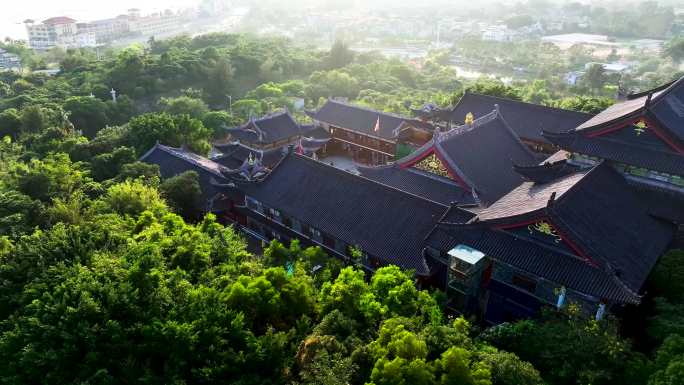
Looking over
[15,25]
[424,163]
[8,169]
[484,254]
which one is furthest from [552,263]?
[15,25]

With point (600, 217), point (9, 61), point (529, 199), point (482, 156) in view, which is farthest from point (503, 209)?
point (9, 61)

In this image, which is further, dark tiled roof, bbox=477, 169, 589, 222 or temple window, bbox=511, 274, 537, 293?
dark tiled roof, bbox=477, 169, 589, 222

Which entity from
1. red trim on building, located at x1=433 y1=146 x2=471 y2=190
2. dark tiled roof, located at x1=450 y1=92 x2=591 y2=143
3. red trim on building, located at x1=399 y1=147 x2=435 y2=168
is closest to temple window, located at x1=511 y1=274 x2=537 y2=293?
red trim on building, located at x1=433 y1=146 x2=471 y2=190

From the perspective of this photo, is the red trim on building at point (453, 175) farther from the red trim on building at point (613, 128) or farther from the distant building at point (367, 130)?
the distant building at point (367, 130)

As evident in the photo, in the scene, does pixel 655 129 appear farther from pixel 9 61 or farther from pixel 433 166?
pixel 9 61

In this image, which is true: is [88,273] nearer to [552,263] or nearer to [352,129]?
[552,263]

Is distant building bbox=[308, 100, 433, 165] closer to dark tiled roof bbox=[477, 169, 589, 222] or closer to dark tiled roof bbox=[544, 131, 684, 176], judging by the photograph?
dark tiled roof bbox=[544, 131, 684, 176]
